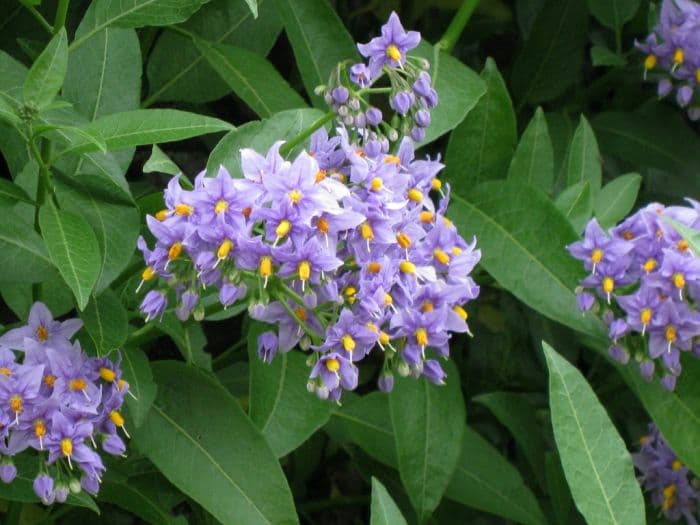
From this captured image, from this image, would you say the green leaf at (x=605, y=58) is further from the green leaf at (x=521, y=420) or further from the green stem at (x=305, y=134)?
the green stem at (x=305, y=134)

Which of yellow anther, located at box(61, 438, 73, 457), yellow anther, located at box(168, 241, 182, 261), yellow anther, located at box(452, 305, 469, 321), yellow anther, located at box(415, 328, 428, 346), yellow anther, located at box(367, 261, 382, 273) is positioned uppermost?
yellow anther, located at box(168, 241, 182, 261)

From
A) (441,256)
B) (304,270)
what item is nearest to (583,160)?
(441,256)

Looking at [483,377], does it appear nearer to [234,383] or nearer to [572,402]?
[234,383]

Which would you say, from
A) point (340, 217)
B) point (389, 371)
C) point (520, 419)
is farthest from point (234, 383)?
point (340, 217)

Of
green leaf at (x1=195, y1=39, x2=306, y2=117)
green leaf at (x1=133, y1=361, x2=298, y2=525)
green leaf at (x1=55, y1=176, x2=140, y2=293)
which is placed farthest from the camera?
green leaf at (x1=195, y1=39, x2=306, y2=117)

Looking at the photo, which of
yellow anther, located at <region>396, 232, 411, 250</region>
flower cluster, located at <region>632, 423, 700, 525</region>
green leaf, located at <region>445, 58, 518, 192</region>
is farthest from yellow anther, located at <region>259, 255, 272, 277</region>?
flower cluster, located at <region>632, 423, 700, 525</region>

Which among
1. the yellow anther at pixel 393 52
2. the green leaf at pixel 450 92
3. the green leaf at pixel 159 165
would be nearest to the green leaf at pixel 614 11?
the green leaf at pixel 450 92

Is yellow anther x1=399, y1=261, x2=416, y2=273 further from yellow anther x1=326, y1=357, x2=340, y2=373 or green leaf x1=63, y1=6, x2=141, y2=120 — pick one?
green leaf x1=63, y1=6, x2=141, y2=120
